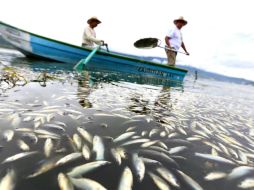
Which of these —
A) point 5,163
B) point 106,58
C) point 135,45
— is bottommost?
point 5,163

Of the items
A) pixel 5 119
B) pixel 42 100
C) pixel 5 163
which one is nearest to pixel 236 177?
pixel 5 163

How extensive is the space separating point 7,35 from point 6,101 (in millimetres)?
16112

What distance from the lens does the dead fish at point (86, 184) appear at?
2.53 meters

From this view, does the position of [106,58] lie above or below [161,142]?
above

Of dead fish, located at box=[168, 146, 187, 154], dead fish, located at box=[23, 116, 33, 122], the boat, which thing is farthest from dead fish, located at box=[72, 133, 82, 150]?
the boat

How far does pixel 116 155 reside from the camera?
3.36m

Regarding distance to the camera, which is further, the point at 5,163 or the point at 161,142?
the point at 161,142

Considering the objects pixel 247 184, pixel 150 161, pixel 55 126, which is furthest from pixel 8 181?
pixel 247 184

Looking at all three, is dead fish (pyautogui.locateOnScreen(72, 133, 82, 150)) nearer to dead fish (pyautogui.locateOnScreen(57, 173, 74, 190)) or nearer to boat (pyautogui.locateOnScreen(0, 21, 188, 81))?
dead fish (pyautogui.locateOnScreen(57, 173, 74, 190))

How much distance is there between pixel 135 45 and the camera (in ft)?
65.1

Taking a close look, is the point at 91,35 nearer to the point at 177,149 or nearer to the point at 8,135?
the point at 8,135

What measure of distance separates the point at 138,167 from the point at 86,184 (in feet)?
2.55

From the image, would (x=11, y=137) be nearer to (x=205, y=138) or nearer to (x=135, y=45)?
(x=205, y=138)

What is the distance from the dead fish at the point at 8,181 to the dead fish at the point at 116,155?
1.20m
